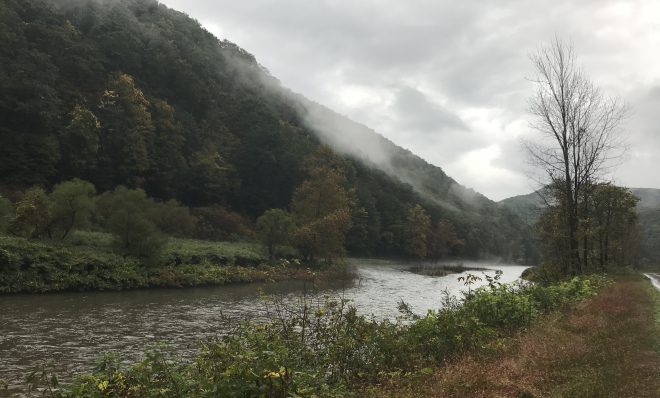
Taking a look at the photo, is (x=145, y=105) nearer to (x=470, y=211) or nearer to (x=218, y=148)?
(x=218, y=148)

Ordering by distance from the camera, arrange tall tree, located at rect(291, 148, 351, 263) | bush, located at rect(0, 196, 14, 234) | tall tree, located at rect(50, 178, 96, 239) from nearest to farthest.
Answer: bush, located at rect(0, 196, 14, 234)
tall tree, located at rect(50, 178, 96, 239)
tall tree, located at rect(291, 148, 351, 263)

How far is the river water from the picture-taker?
13.7m

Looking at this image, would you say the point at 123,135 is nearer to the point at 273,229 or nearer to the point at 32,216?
the point at 273,229

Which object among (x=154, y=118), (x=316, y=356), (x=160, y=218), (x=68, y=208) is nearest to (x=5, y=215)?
(x=68, y=208)

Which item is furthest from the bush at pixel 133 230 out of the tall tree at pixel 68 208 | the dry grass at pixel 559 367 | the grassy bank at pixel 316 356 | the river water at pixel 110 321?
the dry grass at pixel 559 367

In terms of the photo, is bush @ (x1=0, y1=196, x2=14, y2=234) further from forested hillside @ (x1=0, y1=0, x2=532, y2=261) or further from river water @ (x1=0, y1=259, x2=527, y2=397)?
forested hillside @ (x1=0, y1=0, x2=532, y2=261)

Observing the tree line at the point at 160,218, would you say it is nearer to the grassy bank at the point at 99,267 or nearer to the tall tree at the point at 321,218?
the tall tree at the point at 321,218

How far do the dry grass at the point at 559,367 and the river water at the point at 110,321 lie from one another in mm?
3741

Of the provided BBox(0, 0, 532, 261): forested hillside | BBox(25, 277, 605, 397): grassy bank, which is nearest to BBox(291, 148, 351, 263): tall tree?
BBox(0, 0, 532, 261): forested hillside

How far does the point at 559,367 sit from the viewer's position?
7.72m

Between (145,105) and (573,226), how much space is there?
7147cm

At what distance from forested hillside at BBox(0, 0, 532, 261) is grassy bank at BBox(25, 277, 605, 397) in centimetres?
5029

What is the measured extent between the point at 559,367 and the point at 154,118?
82035 millimetres

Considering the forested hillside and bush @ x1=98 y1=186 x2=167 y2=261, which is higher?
the forested hillside
